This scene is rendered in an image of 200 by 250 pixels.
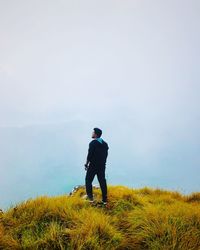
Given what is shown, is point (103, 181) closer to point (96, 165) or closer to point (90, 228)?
point (96, 165)

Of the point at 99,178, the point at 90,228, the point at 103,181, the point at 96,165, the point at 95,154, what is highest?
the point at 95,154

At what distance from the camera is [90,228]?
6.73 metres

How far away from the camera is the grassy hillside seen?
6.36 meters

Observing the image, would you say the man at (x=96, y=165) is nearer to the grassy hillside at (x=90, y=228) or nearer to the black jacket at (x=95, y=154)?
the black jacket at (x=95, y=154)

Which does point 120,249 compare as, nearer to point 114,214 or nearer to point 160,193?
point 114,214

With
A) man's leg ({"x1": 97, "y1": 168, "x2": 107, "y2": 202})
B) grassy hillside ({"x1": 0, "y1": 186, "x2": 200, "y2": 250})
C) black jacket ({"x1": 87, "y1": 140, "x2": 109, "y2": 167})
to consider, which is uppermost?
black jacket ({"x1": 87, "y1": 140, "x2": 109, "y2": 167})

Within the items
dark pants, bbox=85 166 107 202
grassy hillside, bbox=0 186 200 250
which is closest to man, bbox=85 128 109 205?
dark pants, bbox=85 166 107 202

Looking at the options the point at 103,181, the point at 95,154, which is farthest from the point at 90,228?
the point at 95,154

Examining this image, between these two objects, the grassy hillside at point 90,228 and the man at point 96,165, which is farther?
the man at point 96,165

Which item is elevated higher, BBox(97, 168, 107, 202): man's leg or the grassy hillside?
BBox(97, 168, 107, 202): man's leg

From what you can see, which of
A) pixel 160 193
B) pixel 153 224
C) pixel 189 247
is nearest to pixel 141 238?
pixel 153 224

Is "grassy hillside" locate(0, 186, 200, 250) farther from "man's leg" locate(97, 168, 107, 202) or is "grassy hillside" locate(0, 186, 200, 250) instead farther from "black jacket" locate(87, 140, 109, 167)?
"black jacket" locate(87, 140, 109, 167)

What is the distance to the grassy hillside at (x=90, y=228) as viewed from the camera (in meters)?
6.36

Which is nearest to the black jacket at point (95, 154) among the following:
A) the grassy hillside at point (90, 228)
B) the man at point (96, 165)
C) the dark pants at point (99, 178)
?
the man at point (96, 165)
